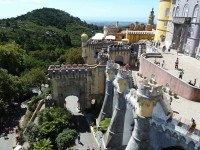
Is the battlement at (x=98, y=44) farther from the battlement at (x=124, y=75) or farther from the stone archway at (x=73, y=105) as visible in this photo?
the battlement at (x=124, y=75)

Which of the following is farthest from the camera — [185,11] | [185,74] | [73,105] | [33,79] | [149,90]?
[33,79]

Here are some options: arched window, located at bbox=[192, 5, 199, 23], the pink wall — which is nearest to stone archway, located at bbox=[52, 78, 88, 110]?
the pink wall

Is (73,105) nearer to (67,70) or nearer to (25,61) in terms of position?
(67,70)

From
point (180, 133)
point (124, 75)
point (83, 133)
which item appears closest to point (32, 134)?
point (83, 133)

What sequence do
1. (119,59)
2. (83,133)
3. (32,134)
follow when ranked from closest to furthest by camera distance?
(32,134) → (83,133) → (119,59)

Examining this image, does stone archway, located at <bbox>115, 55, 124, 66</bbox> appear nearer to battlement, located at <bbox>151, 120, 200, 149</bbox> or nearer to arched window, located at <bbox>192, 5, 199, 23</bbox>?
arched window, located at <bbox>192, 5, 199, 23</bbox>

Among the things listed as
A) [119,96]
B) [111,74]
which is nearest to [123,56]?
[111,74]
